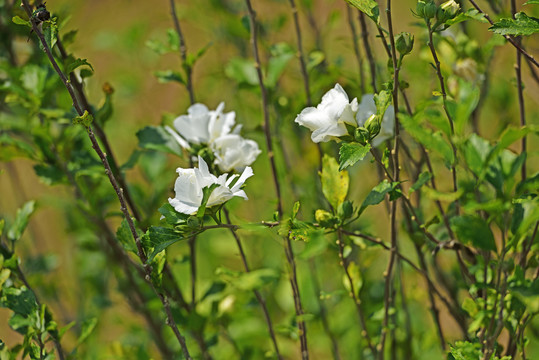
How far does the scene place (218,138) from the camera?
672mm

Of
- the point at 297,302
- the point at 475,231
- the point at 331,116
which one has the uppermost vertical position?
the point at 331,116

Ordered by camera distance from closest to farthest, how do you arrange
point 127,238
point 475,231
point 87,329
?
point 475,231
point 127,238
point 87,329

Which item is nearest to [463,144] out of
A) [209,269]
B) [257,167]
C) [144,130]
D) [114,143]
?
[144,130]

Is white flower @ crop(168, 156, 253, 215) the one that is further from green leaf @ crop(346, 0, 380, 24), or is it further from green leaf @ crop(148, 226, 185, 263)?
green leaf @ crop(346, 0, 380, 24)

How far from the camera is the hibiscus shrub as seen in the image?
535 mm

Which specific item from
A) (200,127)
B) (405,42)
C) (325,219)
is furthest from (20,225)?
(405,42)

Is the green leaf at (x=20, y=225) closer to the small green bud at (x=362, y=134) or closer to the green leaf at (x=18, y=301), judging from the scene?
the green leaf at (x=18, y=301)

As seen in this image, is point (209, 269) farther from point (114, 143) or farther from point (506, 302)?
point (506, 302)

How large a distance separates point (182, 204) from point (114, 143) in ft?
4.35

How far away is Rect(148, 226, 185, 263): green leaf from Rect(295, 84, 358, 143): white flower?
6.1 inches

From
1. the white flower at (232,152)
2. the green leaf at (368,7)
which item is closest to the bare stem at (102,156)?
the white flower at (232,152)

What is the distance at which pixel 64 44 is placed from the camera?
2.36ft

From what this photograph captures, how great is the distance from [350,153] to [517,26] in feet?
0.62

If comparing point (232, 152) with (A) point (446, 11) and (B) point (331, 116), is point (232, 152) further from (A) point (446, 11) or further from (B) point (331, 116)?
(A) point (446, 11)
